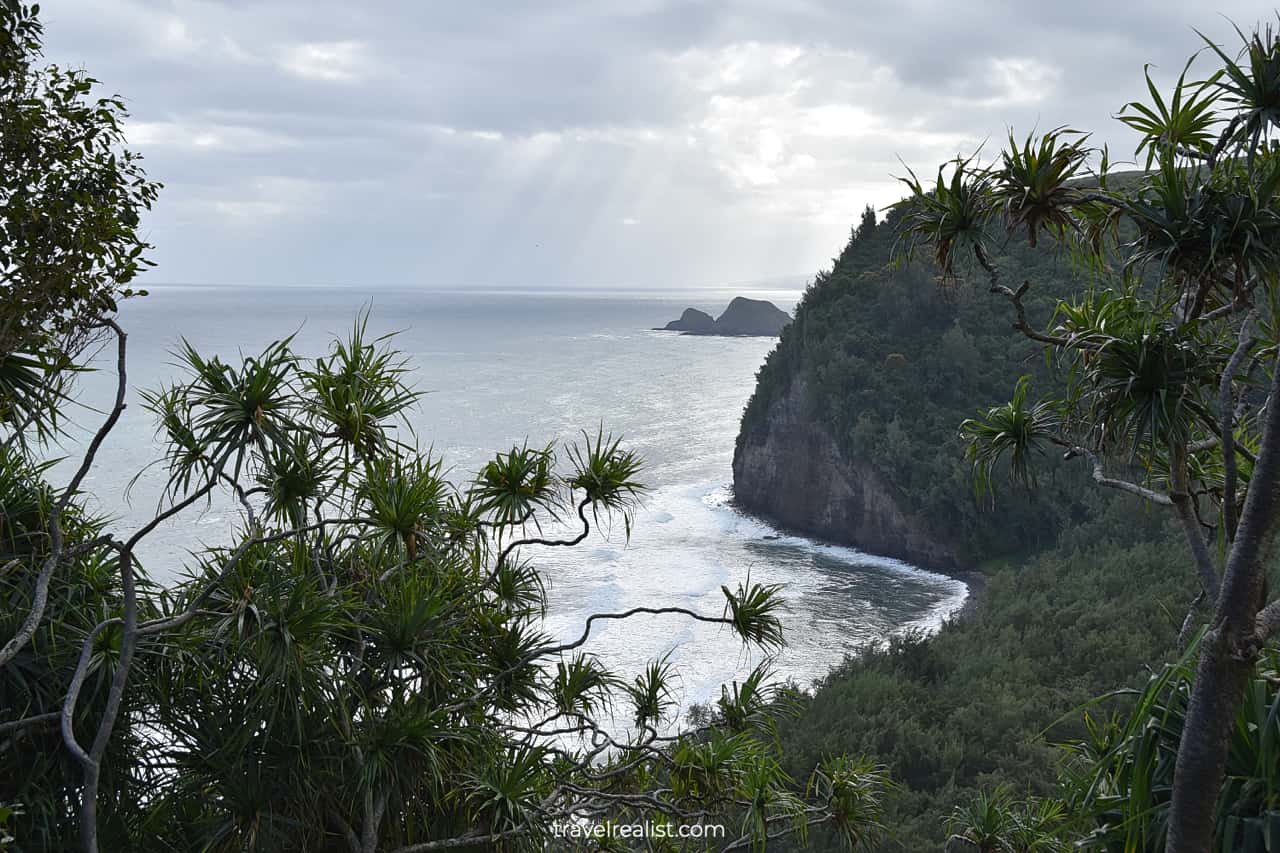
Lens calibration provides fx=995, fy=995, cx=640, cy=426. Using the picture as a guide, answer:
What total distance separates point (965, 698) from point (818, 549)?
22669 mm

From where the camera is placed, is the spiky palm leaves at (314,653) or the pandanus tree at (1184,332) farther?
the spiky palm leaves at (314,653)

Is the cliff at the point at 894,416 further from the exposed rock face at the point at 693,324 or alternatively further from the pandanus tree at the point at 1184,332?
the exposed rock face at the point at 693,324

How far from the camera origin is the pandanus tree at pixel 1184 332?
356cm

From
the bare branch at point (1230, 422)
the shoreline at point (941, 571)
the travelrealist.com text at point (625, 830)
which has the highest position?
the bare branch at point (1230, 422)

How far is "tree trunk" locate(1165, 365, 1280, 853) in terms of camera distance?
138 inches

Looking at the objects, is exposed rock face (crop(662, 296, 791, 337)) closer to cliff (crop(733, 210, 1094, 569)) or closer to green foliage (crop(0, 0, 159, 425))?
cliff (crop(733, 210, 1094, 569))

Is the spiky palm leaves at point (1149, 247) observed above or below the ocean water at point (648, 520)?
above

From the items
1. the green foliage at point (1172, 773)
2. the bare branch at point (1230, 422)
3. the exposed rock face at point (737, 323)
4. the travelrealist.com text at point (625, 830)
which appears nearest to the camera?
the green foliage at point (1172, 773)

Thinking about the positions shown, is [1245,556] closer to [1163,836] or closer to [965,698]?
[1163,836]

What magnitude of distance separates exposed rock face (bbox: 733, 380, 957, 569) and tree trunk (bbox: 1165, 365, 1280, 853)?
38.5 metres

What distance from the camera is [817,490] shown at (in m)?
46.1

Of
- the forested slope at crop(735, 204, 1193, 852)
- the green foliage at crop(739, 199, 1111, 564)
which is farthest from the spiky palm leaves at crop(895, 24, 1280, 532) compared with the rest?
the green foliage at crop(739, 199, 1111, 564)

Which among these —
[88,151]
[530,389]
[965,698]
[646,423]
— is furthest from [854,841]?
[530,389]

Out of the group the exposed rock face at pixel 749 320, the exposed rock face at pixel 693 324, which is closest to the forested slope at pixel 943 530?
the exposed rock face at pixel 693 324
